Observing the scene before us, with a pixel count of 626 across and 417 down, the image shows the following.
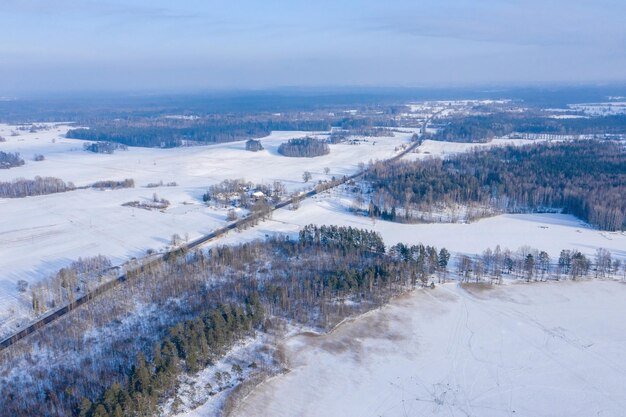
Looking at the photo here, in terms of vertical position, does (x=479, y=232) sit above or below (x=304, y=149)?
below

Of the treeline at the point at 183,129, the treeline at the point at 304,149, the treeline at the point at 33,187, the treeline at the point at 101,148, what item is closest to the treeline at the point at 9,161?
the treeline at the point at 101,148

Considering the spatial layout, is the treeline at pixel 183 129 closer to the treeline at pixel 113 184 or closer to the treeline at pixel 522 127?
the treeline at pixel 522 127

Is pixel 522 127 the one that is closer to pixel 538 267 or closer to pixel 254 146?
pixel 254 146

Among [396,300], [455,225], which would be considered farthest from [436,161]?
[396,300]

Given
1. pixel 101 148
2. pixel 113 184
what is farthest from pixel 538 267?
pixel 101 148

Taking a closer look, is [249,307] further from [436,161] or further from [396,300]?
[436,161]
